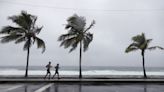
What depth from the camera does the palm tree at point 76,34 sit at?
35.3m

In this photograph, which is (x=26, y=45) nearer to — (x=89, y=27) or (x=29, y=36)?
(x=29, y=36)

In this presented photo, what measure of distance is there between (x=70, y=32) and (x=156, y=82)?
13108mm

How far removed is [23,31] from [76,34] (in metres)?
5.86

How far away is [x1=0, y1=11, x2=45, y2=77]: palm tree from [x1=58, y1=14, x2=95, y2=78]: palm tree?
266cm

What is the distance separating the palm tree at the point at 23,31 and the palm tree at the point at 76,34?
8.72 ft

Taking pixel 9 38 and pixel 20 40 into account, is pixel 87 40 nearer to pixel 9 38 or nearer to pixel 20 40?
pixel 20 40

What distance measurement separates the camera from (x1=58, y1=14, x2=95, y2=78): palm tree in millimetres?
35281

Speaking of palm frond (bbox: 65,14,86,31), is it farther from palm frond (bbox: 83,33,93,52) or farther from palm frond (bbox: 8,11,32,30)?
palm frond (bbox: 8,11,32,30)

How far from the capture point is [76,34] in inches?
1406

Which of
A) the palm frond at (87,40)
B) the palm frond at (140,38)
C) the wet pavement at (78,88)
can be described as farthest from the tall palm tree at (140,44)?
the wet pavement at (78,88)

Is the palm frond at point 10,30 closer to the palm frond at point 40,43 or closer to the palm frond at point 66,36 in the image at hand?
the palm frond at point 40,43

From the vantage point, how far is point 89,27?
3547cm

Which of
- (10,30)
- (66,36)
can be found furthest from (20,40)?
(66,36)

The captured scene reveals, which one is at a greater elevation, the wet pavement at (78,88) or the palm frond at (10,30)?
the palm frond at (10,30)
